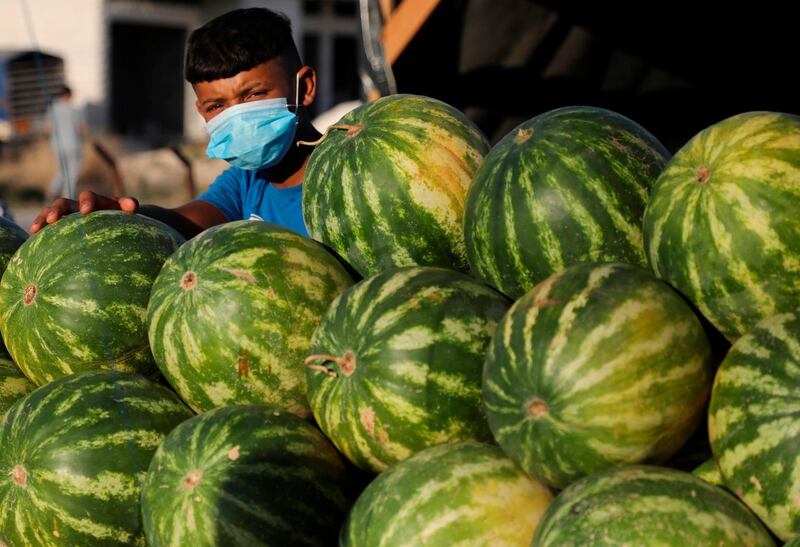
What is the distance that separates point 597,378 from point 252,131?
222cm

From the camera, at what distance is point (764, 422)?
1751 mm

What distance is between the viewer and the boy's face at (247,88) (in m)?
3.92

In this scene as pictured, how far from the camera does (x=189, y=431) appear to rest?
7.61ft

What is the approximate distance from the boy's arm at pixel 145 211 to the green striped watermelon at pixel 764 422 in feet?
6.80

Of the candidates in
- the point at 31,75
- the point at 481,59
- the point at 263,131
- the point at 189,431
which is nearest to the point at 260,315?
the point at 189,431

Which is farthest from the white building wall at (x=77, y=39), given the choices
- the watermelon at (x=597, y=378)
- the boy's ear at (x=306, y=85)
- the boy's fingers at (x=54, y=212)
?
the watermelon at (x=597, y=378)

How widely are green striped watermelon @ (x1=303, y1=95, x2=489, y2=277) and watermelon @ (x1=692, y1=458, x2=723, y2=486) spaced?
90 cm

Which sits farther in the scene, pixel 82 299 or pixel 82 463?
pixel 82 299

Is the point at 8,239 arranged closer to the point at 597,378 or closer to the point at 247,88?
the point at 247,88

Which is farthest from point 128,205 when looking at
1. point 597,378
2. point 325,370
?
point 597,378

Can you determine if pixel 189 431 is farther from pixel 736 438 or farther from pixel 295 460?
pixel 736 438

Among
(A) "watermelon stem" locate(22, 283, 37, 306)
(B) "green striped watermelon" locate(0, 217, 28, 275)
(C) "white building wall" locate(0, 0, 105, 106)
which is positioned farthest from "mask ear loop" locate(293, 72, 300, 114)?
(C) "white building wall" locate(0, 0, 105, 106)

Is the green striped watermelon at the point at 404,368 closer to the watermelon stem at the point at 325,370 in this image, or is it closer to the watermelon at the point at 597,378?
the watermelon stem at the point at 325,370

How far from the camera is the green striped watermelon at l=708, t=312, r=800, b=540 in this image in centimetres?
171
